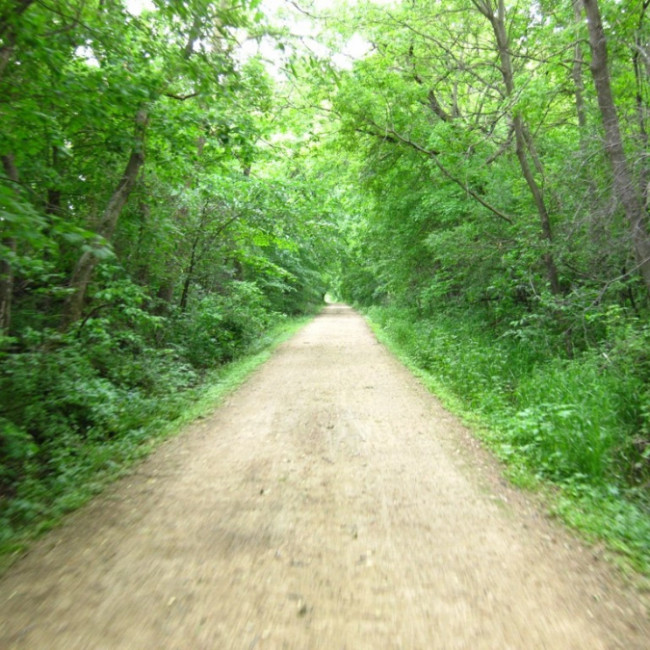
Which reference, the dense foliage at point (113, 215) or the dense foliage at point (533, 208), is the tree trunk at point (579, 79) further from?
the dense foliage at point (113, 215)

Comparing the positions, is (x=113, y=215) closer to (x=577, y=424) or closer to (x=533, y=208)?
(x=577, y=424)

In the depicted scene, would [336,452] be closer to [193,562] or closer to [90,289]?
[193,562]

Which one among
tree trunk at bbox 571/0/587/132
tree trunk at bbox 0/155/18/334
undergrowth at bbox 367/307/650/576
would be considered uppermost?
tree trunk at bbox 571/0/587/132

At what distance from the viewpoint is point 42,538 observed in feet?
10.4

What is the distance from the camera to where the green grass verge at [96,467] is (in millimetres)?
3162

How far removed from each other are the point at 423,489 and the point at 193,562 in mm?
2163

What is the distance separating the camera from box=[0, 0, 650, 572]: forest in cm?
424

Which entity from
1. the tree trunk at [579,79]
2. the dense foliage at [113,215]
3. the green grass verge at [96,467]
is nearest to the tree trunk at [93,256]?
the dense foliage at [113,215]

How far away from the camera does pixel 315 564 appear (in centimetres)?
287

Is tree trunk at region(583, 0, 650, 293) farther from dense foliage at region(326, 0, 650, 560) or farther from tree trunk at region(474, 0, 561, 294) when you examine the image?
tree trunk at region(474, 0, 561, 294)

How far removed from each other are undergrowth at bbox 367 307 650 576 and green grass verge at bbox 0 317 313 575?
13.2 ft

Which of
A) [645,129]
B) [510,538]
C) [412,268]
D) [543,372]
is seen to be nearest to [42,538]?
[510,538]

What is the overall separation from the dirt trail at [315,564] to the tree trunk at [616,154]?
13.0 feet

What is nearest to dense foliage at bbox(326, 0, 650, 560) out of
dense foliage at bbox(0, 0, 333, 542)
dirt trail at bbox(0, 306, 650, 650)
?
dirt trail at bbox(0, 306, 650, 650)
